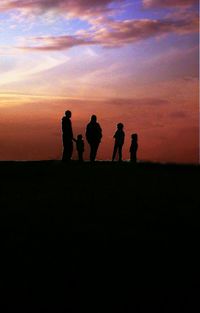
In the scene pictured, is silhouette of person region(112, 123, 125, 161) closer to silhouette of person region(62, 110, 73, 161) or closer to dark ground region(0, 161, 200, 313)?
silhouette of person region(62, 110, 73, 161)

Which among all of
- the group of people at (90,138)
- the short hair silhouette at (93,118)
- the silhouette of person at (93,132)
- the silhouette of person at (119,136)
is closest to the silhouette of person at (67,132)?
the group of people at (90,138)

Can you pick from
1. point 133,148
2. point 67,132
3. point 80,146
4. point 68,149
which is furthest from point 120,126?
point 67,132

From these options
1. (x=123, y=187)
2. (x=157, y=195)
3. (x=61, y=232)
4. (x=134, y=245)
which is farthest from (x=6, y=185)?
(x=134, y=245)

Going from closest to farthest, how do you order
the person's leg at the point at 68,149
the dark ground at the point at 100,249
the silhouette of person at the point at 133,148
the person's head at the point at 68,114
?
the dark ground at the point at 100,249 → the person's head at the point at 68,114 → the person's leg at the point at 68,149 → the silhouette of person at the point at 133,148

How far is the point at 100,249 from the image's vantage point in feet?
36.0

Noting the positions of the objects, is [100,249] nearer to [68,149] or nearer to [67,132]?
[67,132]

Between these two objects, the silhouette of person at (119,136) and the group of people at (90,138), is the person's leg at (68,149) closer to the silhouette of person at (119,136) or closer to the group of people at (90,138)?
the group of people at (90,138)

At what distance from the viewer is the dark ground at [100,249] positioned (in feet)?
28.9

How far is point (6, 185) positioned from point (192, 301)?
1224 centimetres

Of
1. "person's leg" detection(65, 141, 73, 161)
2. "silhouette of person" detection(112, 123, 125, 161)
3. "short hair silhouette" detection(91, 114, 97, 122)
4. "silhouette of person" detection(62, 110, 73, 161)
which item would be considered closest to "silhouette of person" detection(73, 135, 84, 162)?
"silhouette of person" detection(112, 123, 125, 161)

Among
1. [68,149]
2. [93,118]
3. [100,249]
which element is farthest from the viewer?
[93,118]

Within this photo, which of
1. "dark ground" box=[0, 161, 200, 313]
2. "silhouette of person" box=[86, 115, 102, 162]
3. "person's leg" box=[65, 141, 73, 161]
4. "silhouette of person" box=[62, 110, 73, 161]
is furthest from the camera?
"silhouette of person" box=[86, 115, 102, 162]

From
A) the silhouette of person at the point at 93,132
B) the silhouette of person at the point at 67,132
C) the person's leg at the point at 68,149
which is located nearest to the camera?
the silhouette of person at the point at 67,132

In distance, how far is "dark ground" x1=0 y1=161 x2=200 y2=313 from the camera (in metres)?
8.80
